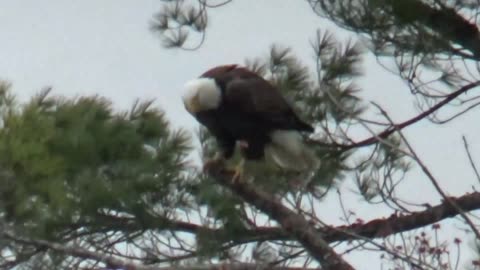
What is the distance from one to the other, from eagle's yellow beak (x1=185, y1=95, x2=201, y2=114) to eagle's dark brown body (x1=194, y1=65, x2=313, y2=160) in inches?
0.8

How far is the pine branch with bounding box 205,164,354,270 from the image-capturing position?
3.65 meters

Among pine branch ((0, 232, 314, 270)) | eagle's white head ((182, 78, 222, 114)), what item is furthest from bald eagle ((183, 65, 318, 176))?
pine branch ((0, 232, 314, 270))

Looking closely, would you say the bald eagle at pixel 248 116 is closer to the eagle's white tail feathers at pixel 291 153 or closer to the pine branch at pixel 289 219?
the eagle's white tail feathers at pixel 291 153

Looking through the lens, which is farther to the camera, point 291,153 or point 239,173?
point 291,153

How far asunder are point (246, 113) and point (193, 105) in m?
0.17

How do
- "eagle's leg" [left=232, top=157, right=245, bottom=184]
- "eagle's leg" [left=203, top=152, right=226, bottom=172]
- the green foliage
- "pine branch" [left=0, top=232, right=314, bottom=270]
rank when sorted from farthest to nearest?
"eagle's leg" [left=203, top=152, right=226, bottom=172] → "eagle's leg" [left=232, top=157, right=245, bottom=184] → the green foliage → "pine branch" [left=0, top=232, right=314, bottom=270]

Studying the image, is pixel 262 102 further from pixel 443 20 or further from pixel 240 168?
pixel 443 20

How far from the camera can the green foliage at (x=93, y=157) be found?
4117 millimetres

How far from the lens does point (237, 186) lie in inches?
178

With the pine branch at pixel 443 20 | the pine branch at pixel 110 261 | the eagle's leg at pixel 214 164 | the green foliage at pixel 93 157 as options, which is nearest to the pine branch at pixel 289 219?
the eagle's leg at pixel 214 164

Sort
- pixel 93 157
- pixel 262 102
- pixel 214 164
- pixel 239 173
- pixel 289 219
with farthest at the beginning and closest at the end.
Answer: pixel 262 102, pixel 93 157, pixel 214 164, pixel 239 173, pixel 289 219

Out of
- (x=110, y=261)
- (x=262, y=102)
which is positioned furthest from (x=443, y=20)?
(x=110, y=261)

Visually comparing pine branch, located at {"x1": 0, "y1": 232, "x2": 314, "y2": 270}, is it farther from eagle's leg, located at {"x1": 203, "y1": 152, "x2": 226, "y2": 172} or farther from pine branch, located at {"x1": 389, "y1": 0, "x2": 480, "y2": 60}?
pine branch, located at {"x1": 389, "y1": 0, "x2": 480, "y2": 60}

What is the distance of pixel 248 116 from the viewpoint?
5.26 metres
